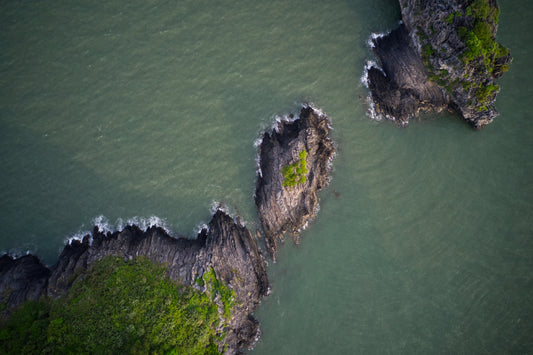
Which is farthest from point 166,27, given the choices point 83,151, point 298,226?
point 298,226

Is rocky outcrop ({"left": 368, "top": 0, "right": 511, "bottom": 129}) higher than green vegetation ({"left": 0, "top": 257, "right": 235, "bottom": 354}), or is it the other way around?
rocky outcrop ({"left": 368, "top": 0, "right": 511, "bottom": 129})

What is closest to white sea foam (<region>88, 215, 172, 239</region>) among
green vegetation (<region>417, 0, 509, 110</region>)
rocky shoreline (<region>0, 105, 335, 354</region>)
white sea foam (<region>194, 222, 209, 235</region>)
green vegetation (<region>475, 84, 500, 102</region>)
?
rocky shoreline (<region>0, 105, 335, 354</region>)

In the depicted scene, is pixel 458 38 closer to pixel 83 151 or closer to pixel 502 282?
pixel 502 282

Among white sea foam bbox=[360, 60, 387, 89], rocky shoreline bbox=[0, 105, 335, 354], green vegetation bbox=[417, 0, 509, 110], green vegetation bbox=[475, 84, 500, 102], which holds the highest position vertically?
white sea foam bbox=[360, 60, 387, 89]

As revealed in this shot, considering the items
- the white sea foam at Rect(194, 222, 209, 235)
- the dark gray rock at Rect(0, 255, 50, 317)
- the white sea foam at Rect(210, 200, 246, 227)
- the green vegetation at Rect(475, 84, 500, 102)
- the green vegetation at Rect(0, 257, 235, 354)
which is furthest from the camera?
the white sea foam at Rect(210, 200, 246, 227)

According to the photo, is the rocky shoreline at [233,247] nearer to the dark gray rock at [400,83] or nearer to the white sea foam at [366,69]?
the white sea foam at [366,69]

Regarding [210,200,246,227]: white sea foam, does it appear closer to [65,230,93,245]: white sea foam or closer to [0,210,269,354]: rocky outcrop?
[0,210,269,354]: rocky outcrop

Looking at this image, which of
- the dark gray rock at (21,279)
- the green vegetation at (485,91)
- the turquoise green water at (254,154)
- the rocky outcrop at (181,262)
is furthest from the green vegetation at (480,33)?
the dark gray rock at (21,279)
